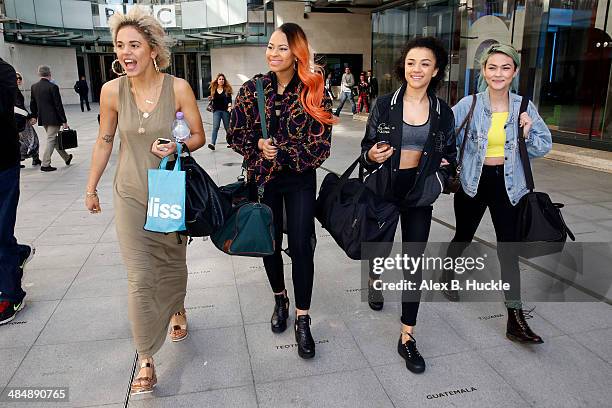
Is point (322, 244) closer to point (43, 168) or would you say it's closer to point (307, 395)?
point (307, 395)

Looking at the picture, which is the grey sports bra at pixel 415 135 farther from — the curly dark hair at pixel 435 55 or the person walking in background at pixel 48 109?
the person walking in background at pixel 48 109

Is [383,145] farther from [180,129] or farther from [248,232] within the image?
[180,129]

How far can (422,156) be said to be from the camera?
266 centimetres

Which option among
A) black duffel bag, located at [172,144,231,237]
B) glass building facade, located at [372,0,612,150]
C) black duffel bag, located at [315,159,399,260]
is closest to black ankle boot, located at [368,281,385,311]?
black duffel bag, located at [315,159,399,260]

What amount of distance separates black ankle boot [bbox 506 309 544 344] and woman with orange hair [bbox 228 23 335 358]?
1293 mm

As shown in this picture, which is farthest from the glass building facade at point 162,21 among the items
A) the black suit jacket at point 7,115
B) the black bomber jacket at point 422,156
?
the black bomber jacket at point 422,156

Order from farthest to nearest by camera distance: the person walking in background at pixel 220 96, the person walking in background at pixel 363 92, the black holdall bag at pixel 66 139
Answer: the person walking in background at pixel 363 92 → the person walking in background at pixel 220 96 → the black holdall bag at pixel 66 139

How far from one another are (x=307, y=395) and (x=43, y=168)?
829 cm

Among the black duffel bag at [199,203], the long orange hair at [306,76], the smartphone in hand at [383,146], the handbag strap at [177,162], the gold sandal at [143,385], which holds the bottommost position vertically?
the gold sandal at [143,385]

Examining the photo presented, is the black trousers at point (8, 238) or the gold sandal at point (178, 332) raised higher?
the black trousers at point (8, 238)

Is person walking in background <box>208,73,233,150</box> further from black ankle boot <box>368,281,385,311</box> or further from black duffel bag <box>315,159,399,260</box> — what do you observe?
black duffel bag <box>315,159,399,260</box>

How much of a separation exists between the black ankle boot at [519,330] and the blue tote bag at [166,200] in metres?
2.16

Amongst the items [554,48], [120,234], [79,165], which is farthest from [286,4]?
[120,234]

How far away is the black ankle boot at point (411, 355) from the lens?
2.66 m
